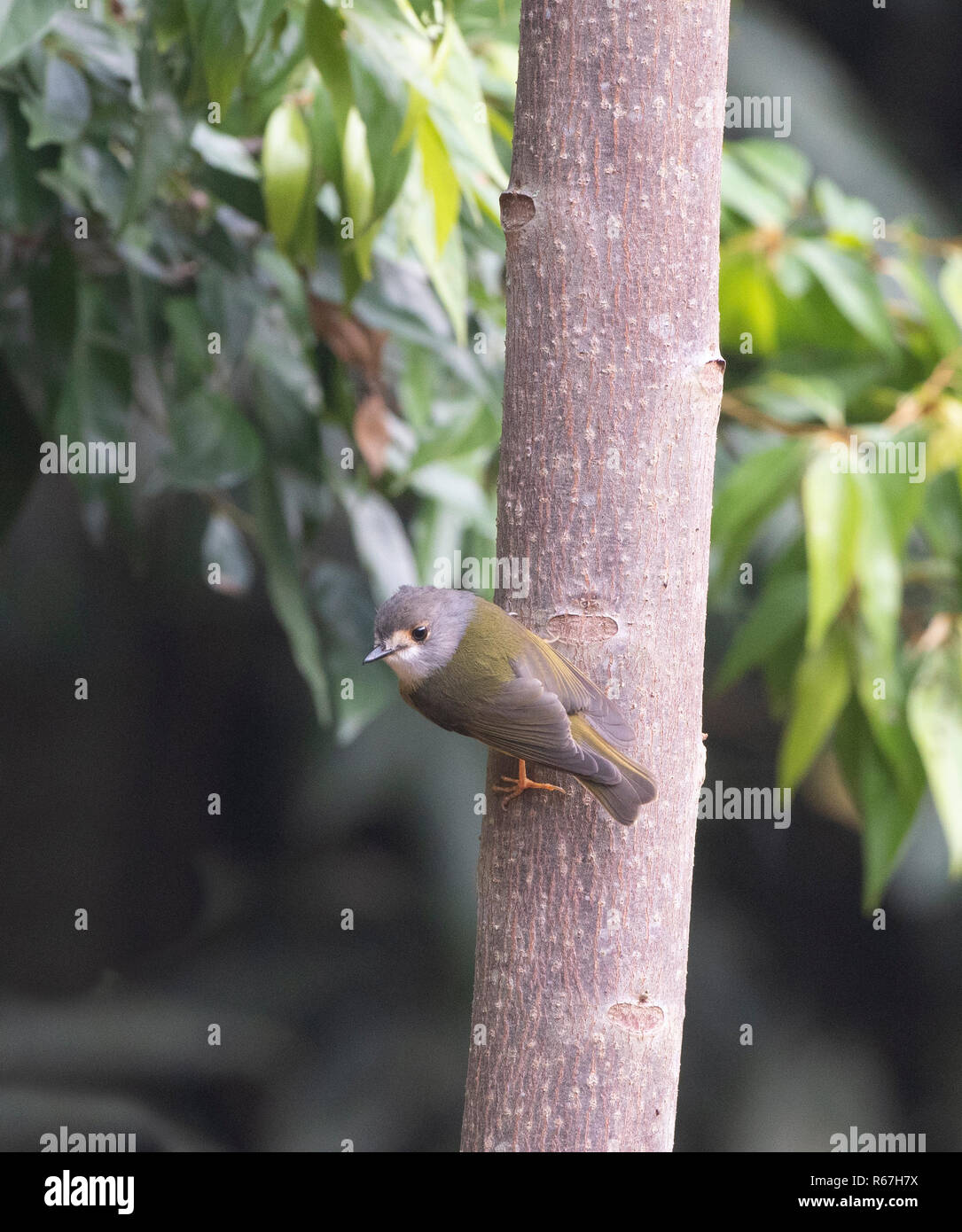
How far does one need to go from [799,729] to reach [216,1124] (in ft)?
6.13

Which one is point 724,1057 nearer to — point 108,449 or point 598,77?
point 108,449

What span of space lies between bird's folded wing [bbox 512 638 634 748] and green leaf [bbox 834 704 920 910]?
1.40m

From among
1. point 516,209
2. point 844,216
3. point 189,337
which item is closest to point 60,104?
point 189,337

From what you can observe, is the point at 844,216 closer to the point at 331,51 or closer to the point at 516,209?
the point at 331,51

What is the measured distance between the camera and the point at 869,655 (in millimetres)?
2330

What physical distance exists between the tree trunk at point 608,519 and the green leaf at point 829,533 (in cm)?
93

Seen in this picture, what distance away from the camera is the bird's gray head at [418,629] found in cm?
132

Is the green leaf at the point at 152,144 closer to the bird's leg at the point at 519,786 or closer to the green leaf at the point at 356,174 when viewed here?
the green leaf at the point at 356,174

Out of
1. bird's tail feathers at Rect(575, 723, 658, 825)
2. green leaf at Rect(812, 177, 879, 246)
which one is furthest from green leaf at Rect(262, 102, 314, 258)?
green leaf at Rect(812, 177, 879, 246)

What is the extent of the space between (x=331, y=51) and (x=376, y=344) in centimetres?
85

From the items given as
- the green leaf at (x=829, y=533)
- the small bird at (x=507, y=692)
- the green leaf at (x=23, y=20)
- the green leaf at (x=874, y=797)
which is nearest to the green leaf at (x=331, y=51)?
the green leaf at (x=23, y=20)

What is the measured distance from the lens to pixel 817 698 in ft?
7.78

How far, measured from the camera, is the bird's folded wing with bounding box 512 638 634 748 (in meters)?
1.14

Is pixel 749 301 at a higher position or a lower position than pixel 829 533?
higher
